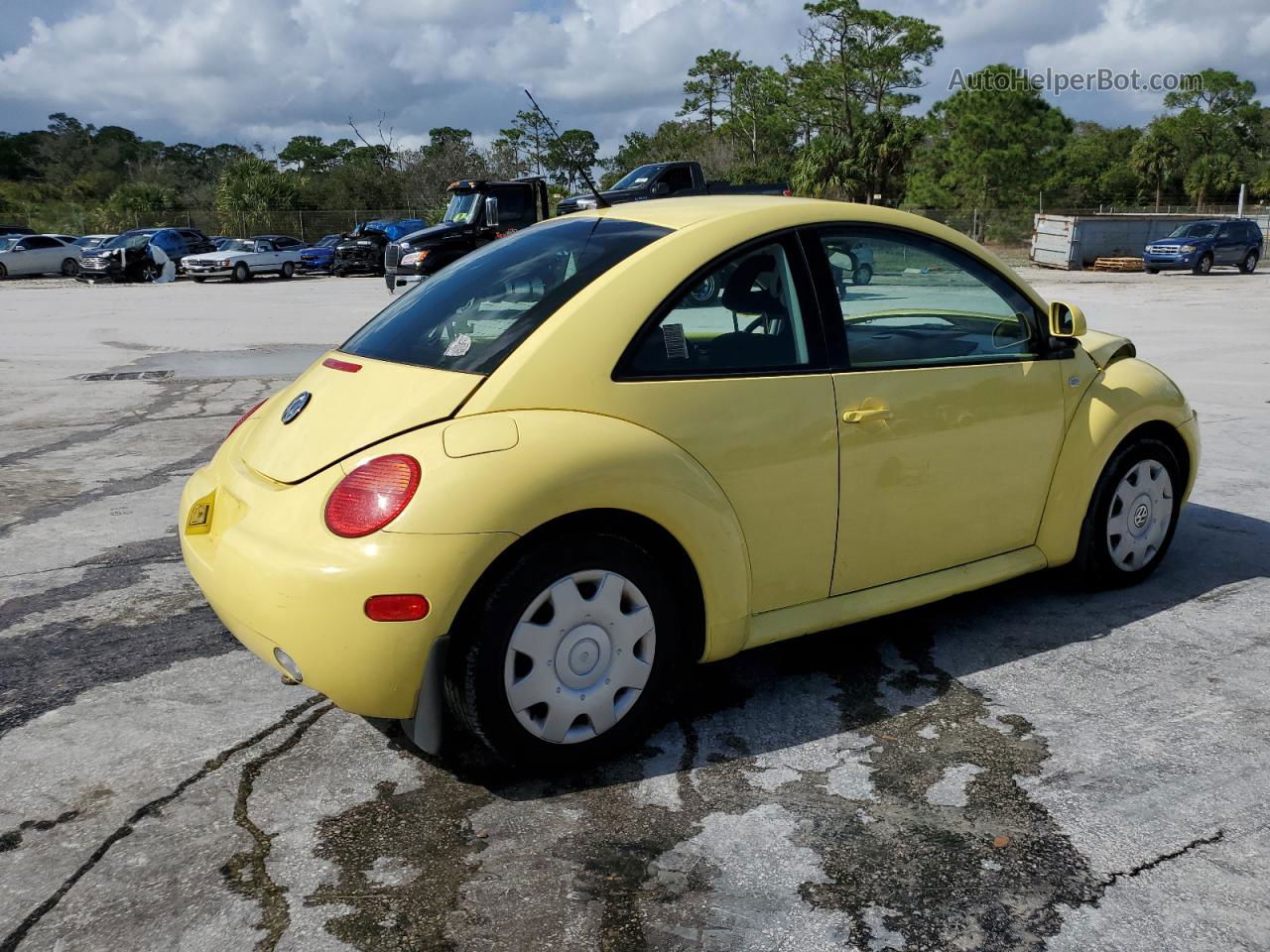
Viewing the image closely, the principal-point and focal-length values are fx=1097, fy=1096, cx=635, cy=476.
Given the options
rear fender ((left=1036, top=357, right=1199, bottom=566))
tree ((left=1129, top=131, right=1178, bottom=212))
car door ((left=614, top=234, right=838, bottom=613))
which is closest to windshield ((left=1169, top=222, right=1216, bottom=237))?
rear fender ((left=1036, top=357, right=1199, bottom=566))

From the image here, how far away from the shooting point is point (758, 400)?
10.8 feet

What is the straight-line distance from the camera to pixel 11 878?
104 inches

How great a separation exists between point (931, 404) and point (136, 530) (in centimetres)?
397

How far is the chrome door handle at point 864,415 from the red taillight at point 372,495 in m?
1.40

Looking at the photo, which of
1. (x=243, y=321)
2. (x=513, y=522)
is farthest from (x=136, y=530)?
(x=243, y=321)

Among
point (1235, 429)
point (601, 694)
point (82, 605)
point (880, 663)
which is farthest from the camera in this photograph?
point (1235, 429)

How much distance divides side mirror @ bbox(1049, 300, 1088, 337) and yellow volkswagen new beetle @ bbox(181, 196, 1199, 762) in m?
0.01

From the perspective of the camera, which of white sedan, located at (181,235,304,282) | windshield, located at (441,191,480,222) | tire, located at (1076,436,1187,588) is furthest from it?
white sedan, located at (181,235,304,282)

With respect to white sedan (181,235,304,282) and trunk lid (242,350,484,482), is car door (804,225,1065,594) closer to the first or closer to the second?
trunk lid (242,350,484,482)

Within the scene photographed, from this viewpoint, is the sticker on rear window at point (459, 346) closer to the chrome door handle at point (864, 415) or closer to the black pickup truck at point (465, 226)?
the chrome door handle at point (864, 415)

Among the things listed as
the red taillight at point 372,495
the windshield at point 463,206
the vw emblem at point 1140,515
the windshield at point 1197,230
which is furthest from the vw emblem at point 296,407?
the windshield at point 1197,230

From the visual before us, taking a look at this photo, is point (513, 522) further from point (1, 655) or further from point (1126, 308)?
point (1126, 308)

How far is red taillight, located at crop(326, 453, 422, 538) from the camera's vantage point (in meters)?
2.80

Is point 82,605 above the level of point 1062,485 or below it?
below
